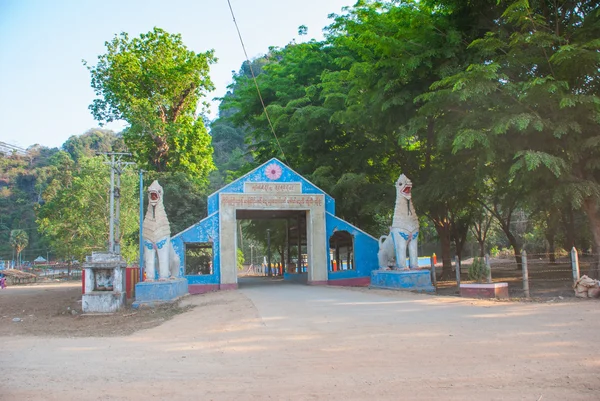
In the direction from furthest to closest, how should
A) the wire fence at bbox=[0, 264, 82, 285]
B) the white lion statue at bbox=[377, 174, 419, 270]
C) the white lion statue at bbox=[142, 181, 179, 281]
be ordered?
the wire fence at bbox=[0, 264, 82, 285] → the white lion statue at bbox=[377, 174, 419, 270] → the white lion statue at bbox=[142, 181, 179, 281]

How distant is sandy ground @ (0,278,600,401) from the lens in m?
4.78

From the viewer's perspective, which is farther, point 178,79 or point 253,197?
point 178,79

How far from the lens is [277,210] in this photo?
60.9 ft

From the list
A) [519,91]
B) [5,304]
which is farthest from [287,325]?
[5,304]

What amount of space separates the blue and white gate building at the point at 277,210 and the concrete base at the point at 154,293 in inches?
100.0

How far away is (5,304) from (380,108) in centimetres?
1647

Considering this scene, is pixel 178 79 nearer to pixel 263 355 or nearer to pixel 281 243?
pixel 281 243

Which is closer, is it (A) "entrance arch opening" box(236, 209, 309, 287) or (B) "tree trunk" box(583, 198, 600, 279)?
(B) "tree trunk" box(583, 198, 600, 279)

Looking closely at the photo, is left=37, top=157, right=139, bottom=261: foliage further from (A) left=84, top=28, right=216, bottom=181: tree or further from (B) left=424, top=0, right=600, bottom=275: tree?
(B) left=424, top=0, right=600, bottom=275: tree

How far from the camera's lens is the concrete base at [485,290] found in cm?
1136

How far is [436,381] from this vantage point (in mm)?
4957

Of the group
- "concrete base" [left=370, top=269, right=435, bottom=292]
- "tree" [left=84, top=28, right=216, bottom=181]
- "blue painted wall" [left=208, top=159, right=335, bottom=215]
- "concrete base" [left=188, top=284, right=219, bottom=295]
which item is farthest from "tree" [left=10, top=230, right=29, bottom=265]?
"concrete base" [left=370, top=269, right=435, bottom=292]

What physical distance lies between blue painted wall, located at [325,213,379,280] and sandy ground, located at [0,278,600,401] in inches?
346

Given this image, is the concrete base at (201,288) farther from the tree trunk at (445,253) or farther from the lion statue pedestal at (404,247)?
the tree trunk at (445,253)
